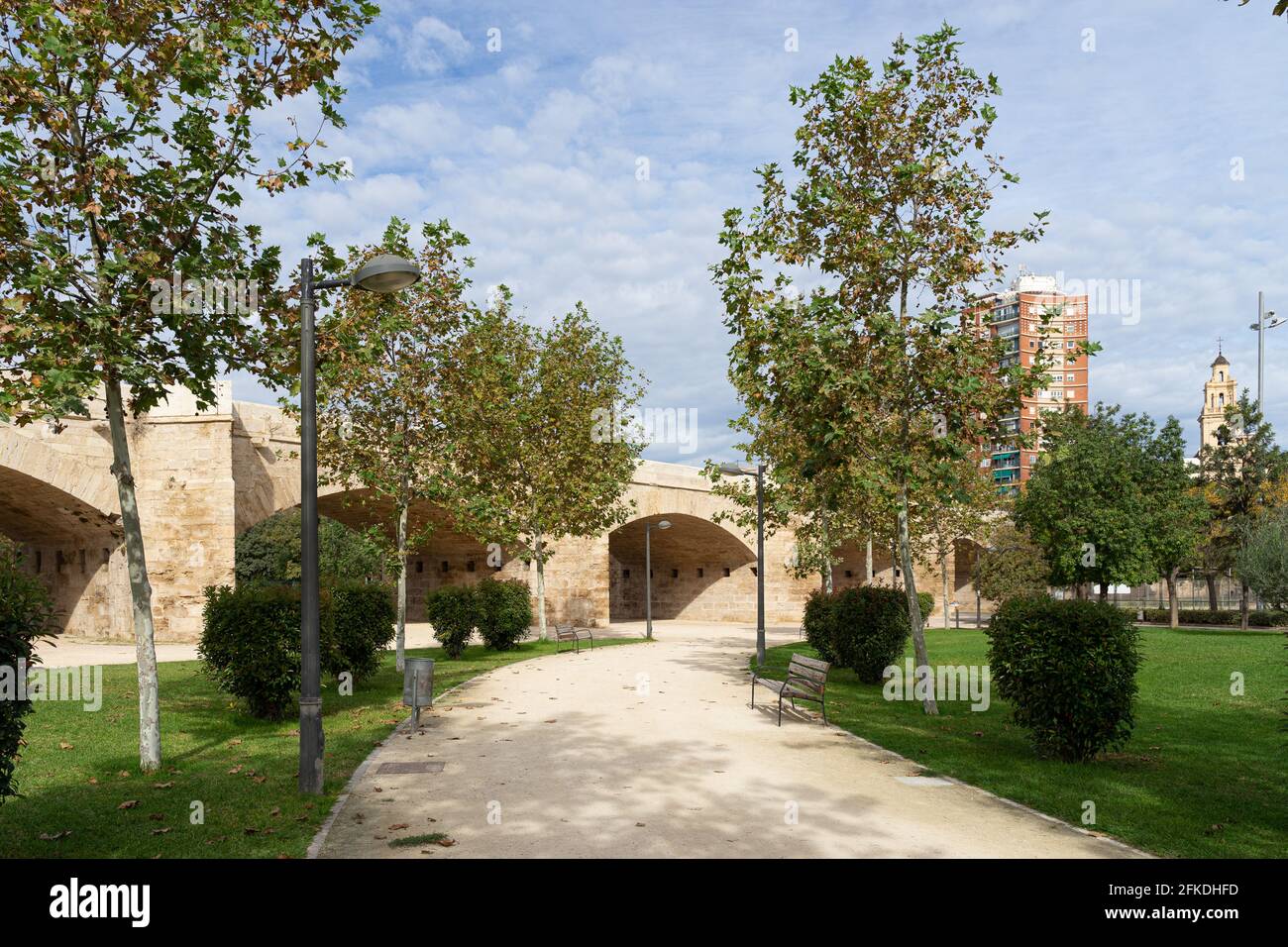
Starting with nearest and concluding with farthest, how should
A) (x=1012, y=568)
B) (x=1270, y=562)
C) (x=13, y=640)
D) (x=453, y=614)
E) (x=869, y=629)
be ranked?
(x=13, y=640) < (x=869, y=629) < (x=453, y=614) < (x=1270, y=562) < (x=1012, y=568)

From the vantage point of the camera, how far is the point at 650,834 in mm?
6699

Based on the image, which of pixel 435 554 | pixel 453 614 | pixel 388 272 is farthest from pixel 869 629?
pixel 435 554

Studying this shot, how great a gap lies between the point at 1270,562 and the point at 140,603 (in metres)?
28.0

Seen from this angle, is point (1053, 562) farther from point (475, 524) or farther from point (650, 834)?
point (650, 834)

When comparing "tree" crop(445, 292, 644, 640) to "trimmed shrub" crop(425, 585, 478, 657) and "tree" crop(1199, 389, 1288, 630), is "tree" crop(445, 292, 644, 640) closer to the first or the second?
"trimmed shrub" crop(425, 585, 478, 657)

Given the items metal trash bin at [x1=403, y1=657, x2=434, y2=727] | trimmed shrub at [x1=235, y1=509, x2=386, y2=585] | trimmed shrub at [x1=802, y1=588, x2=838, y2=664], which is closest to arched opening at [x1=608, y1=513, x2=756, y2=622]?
trimmed shrub at [x1=235, y1=509, x2=386, y2=585]

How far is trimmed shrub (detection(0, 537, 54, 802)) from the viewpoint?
564cm

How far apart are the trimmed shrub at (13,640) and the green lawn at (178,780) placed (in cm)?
100

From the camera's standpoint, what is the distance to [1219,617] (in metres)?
41.5

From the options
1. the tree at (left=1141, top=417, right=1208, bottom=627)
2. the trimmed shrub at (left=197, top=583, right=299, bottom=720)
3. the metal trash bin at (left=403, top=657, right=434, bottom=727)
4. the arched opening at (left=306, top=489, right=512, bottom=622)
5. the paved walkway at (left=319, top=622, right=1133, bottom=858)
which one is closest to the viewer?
the paved walkway at (left=319, top=622, right=1133, bottom=858)

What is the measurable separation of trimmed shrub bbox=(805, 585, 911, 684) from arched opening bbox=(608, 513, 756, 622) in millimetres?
24640

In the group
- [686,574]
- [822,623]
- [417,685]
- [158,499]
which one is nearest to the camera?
[417,685]

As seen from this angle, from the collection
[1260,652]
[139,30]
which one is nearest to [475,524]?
[139,30]

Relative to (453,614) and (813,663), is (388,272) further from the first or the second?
(453,614)
